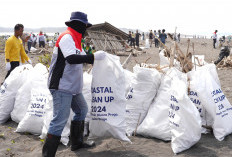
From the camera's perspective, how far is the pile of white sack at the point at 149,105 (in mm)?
2555

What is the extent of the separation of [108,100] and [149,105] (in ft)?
2.04

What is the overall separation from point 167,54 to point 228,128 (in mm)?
1224

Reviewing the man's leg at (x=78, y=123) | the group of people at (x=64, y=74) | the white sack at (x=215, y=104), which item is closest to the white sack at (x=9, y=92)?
the man's leg at (x=78, y=123)

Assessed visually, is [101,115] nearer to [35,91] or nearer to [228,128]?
[35,91]

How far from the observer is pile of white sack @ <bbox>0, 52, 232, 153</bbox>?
8.38 ft

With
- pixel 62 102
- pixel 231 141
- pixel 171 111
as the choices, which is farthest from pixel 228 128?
pixel 62 102

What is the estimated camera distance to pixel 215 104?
2.73m

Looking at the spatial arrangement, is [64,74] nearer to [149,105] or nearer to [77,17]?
[77,17]

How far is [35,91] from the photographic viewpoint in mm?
3293

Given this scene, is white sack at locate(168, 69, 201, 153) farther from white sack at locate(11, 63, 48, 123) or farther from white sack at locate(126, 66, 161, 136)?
white sack at locate(11, 63, 48, 123)

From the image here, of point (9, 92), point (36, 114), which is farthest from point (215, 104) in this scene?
point (9, 92)

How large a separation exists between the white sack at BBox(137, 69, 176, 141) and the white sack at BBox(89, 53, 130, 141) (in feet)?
1.17

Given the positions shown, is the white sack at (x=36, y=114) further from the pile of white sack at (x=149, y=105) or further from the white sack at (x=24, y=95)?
the white sack at (x=24, y=95)

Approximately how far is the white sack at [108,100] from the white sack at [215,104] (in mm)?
883
